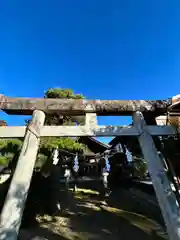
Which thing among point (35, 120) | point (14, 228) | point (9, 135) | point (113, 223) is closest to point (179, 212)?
point (14, 228)

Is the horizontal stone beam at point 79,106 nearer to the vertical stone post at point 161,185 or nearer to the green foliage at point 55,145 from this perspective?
the vertical stone post at point 161,185

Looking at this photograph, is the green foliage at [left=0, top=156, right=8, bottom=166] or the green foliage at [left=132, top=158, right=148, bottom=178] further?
the green foliage at [left=132, top=158, right=148, bottom=178]

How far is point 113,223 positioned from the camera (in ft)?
27.6

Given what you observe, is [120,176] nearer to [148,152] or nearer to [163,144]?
[163,144]

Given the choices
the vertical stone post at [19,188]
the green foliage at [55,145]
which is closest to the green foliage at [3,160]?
the green foliage at [55,145]

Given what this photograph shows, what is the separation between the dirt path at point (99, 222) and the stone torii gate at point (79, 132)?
4084 mm

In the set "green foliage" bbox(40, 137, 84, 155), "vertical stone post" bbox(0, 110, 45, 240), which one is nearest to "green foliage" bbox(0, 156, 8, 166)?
"green foliage" bbox(40, 137, 84, 155)

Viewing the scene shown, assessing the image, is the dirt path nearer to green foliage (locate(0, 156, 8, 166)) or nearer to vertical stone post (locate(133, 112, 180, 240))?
green foliage (locate(0, 156, 8, 166))

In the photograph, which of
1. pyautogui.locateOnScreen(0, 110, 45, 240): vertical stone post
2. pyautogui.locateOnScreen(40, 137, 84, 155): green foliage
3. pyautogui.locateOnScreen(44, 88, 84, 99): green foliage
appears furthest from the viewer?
pyautogui.locateOnScreen(44, 88, 84, 99): green foliage

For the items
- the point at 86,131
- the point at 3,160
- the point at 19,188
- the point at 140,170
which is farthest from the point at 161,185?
the point at 140,170

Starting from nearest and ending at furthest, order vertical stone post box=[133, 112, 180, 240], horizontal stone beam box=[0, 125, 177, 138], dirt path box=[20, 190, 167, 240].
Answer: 1. vertical stone post box=[133, 112, 180, 240]
2. horizontal stone beam box=[0, 125, 177, 138]
3. dirt path box=[20, 190, 167, 240]

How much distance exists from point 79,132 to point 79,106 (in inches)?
31.7

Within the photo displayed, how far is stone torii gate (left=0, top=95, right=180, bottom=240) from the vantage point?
3.04 metres

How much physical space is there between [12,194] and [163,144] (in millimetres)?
4185
